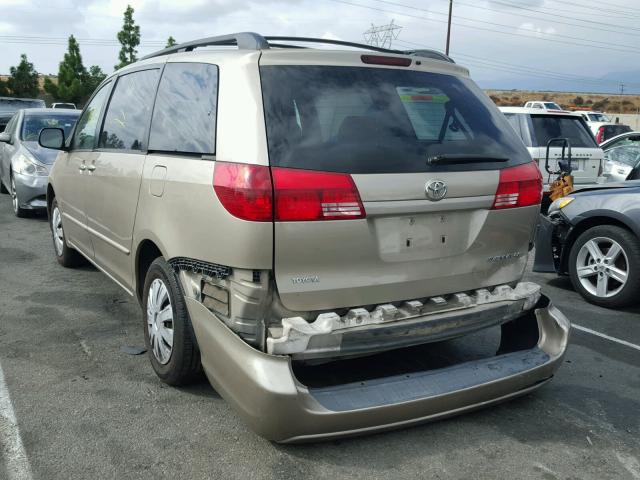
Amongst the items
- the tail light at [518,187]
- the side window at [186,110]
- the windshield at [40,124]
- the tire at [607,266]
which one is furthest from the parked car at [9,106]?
the tail light at [518,187]

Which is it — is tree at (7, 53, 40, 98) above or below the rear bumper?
above

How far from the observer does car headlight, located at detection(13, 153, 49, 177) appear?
8898mm

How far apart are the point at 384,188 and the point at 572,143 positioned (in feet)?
27.7

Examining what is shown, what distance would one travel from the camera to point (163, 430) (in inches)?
124

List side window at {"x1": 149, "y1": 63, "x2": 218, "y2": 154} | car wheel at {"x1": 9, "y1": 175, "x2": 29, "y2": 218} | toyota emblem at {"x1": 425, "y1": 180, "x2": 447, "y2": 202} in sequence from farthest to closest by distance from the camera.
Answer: car wheel at {"x1": 9, "y1": 175, "x2": 29, "y2": 218}
side window at {"x1": 149, "y1": 63, "x2": 218, "y2": 154}
toyota emblem at {"x1": 425, "y1": 180, "x2": 447, "y2": 202}

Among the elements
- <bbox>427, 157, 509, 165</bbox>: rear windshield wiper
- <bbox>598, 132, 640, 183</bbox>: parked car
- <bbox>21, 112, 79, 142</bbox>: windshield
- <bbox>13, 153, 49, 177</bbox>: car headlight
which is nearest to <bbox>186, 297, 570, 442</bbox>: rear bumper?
<bbox>427, 157, 509, 165</bbox>: rear windshield wiper

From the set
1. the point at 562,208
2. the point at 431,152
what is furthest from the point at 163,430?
the point at 562,208

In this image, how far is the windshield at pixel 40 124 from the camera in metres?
9.74

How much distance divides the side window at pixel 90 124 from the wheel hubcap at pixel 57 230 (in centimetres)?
105

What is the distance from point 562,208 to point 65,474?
488 centimetres

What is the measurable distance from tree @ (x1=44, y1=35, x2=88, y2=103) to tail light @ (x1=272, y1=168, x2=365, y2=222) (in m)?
46.6

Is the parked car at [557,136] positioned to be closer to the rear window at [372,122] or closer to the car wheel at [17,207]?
the rear window at [372,122]

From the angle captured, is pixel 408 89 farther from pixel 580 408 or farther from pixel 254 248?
pixel 580 408

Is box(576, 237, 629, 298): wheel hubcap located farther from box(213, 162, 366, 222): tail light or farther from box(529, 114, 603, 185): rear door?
box(529, 114, 603, 185): rear door
